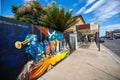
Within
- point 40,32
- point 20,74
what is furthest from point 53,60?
point 20,74

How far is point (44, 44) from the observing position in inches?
225

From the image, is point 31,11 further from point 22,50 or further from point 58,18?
point 22,50

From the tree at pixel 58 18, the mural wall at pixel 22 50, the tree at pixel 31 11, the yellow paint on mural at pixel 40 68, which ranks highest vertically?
the tree at pixel 31 11

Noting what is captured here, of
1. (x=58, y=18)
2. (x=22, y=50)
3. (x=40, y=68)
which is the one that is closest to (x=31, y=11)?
(x=58, y=18)

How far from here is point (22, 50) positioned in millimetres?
3977

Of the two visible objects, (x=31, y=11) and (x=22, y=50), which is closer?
(x=22, y=50)

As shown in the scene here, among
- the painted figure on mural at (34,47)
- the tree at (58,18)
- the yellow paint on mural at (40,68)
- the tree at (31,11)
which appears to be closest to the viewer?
the painted figure on mural at (34,47)

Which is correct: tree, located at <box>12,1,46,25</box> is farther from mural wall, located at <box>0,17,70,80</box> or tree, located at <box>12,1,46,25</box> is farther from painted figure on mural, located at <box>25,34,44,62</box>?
painted figure on mural, located at <box>25,34,44,62</box>

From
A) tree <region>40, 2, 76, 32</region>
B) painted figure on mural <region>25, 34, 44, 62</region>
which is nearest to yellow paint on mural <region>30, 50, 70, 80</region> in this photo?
painted figure on mural <region>25, 34, 44, 62</region>

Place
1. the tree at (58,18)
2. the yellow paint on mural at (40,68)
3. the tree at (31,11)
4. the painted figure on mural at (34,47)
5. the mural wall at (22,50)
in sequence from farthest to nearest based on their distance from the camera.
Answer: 1. the tree at (31,11)
2. the tree at (58,18)
3. the yellow paint on mural at (40,68)
4. the painted figure on mural at (34,47)
5. the mural wall at (22,50)

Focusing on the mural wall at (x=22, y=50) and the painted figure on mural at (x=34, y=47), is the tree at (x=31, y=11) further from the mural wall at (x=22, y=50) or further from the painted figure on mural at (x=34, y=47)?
the painted figure on mural at (x=34, y=47)

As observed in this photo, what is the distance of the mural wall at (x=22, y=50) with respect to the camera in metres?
3.26

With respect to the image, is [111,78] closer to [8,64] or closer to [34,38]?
[34,38]

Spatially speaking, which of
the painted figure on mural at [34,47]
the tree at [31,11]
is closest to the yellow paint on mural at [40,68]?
the painted figure on mural at [34,47]
